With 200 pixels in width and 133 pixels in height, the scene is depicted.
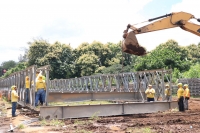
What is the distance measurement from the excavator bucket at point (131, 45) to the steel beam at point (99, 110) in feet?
8.29

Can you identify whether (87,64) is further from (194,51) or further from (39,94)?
(39,94)

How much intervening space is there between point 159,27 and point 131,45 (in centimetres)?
158

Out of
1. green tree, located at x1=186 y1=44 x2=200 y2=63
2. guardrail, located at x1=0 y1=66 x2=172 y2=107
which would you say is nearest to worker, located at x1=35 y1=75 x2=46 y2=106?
guardrail, located at x1=0 y1=66 x2=172 y2=107

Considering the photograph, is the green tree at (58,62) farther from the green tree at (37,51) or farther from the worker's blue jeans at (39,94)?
the worker's blue jeans at (39,94)

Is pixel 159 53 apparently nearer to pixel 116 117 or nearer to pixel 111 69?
pixel 111 69

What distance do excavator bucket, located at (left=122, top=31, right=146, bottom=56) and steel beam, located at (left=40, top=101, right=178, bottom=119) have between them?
253 centimetres

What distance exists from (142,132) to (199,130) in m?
1.86

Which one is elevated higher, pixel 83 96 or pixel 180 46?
pixel 180 46

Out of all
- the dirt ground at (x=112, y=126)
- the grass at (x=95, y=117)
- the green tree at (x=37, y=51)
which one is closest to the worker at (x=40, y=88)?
the dirt ground at (x=112, y=126)

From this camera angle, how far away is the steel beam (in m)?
12.5

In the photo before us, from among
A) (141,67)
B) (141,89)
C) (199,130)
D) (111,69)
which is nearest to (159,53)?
(141,67)

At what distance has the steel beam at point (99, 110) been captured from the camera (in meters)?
12.5

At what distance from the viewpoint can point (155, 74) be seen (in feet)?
66.6

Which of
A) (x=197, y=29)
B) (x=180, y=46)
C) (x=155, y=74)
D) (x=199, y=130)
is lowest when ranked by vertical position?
(x=199, y=130)
